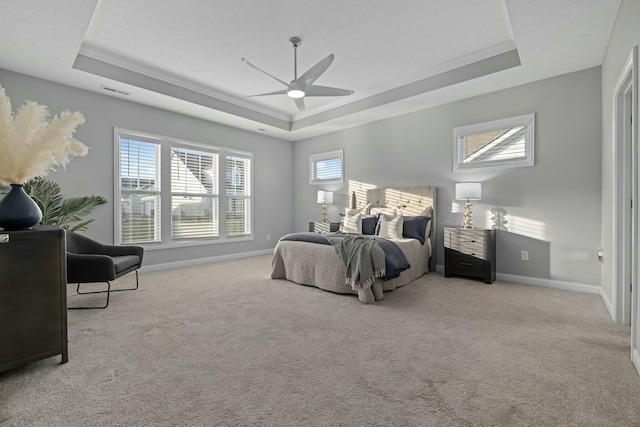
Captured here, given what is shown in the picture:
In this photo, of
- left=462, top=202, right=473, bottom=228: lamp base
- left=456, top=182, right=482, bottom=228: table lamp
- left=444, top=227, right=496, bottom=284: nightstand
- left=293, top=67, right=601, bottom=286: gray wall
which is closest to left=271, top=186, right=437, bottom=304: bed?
left=293, top=67, right=601, bottom=286: gray wall

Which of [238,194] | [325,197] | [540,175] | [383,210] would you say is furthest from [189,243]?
[540,175]

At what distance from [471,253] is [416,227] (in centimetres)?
82

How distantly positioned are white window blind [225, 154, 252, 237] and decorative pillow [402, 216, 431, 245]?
335cm

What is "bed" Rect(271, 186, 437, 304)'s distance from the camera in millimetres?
3494

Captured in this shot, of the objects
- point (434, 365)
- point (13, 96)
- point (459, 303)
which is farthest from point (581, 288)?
point (13, 96)

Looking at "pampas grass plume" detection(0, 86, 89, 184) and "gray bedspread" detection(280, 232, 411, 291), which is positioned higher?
"pampas grass plume" detection(0, 86, 89, 184)

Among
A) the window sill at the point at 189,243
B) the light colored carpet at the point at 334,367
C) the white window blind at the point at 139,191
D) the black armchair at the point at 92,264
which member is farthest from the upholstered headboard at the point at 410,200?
the black armchair at the point at 92,264

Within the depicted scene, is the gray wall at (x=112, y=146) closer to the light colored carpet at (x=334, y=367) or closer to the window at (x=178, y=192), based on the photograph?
the window at (x=178, y=192)

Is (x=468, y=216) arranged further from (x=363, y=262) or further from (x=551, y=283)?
(x=363, y=262)

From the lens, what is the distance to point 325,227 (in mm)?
5965

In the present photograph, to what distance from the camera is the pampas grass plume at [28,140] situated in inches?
71.4

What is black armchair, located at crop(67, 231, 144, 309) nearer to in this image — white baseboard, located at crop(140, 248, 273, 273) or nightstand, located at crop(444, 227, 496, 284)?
white baseboard, located at crop(140, 248, 273, 273)

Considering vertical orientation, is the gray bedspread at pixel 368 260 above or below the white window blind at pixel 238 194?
below

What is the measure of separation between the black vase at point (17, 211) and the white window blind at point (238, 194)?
13.4 ft
